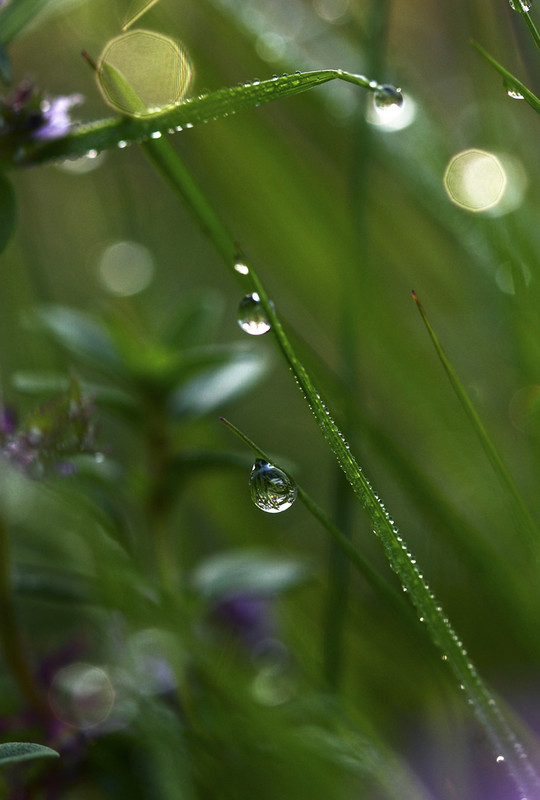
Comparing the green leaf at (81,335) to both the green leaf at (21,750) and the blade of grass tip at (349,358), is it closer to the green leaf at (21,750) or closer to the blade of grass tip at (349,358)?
the blade of grass tip at (349,358)

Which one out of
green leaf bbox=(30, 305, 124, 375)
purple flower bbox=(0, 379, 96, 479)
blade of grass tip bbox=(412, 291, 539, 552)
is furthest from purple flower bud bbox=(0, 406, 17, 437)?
blade of grass tip bbox=(412, 291, 539, 552)

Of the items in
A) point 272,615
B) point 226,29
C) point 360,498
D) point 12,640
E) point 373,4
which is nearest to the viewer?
point 360,498

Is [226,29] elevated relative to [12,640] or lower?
elevated

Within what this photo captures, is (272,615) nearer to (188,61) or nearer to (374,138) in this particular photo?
(374,138)

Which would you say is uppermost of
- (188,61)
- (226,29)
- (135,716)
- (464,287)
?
(226,29)

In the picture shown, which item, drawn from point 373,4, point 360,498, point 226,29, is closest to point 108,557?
point 360,498

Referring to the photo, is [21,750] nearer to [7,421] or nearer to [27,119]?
[7,421]
